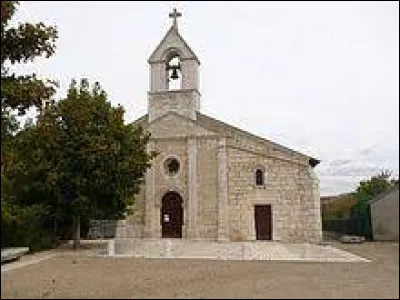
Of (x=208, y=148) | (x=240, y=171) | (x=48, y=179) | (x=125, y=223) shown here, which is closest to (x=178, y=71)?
(x=208, y=148)

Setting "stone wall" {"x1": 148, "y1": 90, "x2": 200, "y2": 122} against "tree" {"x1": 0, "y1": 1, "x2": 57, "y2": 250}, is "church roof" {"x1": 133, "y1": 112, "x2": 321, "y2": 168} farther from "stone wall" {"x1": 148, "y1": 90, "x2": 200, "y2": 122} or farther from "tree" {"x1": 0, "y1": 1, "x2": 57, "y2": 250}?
"tree" {"x1": 0, "y1": 1, "x2": 57, "y2": 250}

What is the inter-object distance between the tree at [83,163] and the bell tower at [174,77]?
7.03 metres

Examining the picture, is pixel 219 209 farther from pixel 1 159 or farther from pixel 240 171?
pixel 1 159

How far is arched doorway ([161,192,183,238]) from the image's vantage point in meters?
28.0

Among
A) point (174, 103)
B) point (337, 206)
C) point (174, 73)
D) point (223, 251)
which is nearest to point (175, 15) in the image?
point (174, 73)

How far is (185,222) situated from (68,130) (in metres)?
8.90

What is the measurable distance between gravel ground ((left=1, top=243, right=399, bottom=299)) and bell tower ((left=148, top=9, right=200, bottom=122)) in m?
12.1

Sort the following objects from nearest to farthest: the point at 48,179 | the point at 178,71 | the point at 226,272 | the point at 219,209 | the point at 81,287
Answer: the point at 81,287 → the point at 226,272 → the point at 48,179 → the point at 219,209 → the point at 178,71

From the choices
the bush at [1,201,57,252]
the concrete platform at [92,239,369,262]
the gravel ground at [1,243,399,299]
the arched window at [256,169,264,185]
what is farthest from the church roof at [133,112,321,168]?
the gravel ground at [1,243,399,299]

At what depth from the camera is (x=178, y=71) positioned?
2947 cm

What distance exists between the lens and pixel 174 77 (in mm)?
29562

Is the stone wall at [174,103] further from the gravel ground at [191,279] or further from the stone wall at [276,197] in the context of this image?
the gravel ground at [191,279]

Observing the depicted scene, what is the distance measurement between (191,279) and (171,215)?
16031 millimetres

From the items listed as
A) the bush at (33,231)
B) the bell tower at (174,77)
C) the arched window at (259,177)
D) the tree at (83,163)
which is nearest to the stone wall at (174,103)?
the bell tower at (174,77)
